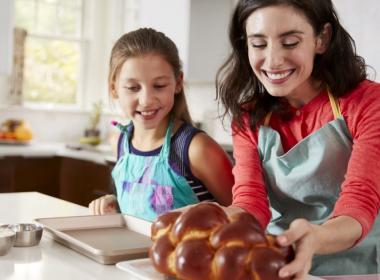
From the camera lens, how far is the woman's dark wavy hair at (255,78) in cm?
126

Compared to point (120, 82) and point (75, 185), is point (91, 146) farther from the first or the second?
point (120, 82)

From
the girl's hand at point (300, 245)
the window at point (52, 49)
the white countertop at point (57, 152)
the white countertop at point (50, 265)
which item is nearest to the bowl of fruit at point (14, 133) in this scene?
the white countertop at point (57, 152)

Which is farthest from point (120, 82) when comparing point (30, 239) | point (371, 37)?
point (371, 37)

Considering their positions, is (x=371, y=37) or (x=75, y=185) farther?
(x=75, y=185)

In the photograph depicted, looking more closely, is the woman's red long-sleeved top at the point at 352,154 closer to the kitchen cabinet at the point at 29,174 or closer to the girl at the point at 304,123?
the girl at the point at 304,123

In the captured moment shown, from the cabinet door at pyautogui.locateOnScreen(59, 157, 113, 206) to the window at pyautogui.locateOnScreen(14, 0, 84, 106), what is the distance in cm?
102

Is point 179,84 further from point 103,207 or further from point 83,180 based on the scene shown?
point 83,180

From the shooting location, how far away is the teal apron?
159 cm

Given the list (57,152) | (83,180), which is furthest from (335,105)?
(57,152)

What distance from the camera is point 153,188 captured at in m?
1.61

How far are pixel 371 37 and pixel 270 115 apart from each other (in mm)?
1556

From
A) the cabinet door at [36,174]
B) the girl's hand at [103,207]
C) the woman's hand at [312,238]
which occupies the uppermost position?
the woman's hand at [312,238]

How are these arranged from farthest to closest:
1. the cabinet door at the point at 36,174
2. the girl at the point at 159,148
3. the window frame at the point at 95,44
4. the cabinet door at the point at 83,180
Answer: the window frame at the point at 95,44
the cabinet door at the point at 36,174
the cabinet door at the point at 83,180
the girl at the point at 159,148

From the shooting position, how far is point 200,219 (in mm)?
803
